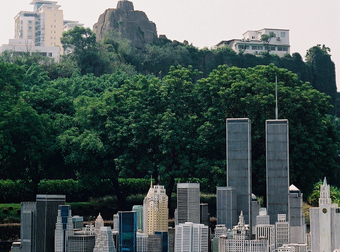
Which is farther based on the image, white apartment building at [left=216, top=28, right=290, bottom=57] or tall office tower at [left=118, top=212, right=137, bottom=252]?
white apartment building at [left=216, top=28, right=290, bottom=57]

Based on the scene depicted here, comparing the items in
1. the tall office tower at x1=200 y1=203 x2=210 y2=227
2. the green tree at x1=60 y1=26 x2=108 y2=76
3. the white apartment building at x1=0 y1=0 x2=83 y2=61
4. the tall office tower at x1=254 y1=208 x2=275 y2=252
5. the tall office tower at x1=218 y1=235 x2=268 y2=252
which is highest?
the white apartment building at x1=0 y1=0 x2=83 y2=61

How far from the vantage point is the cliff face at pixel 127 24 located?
286 feet

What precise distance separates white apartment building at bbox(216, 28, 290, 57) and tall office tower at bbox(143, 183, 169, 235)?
63840 millimetres

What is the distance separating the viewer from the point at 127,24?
87.6 metres

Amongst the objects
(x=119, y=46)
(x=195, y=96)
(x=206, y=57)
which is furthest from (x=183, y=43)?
(x=195, y=96)

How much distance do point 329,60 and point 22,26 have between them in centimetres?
7608

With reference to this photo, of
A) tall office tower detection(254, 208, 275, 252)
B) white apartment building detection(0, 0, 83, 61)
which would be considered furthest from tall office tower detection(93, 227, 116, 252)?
white apartment building detection(0, 0, 83, 61)

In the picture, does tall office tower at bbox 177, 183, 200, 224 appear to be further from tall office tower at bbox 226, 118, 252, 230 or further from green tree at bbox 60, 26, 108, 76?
green tree at bbox 60, 26, 108, 76

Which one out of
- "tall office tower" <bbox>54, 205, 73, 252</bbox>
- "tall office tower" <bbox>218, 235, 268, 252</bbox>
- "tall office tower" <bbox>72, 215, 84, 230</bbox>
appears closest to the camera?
"tall office tower" <bbox>218, 235, 268, 252</bbox>

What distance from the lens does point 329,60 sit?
3848 inches

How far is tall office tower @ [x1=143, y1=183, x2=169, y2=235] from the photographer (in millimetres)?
42969

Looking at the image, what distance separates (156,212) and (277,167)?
8776mm

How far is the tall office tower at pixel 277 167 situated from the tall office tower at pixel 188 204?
5.09m

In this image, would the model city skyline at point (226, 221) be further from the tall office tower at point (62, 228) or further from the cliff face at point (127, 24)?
the cliff face at point (127, 24)
